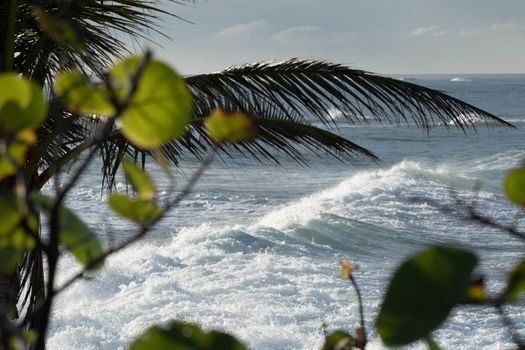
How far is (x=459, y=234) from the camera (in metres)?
15.9

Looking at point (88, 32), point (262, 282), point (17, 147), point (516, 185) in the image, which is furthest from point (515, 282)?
point (262, 282)

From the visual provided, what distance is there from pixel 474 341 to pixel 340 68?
591cm

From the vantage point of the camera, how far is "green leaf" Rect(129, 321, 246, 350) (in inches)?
13.3

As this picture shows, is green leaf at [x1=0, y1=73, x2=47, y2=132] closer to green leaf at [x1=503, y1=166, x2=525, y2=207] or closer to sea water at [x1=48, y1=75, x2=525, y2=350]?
sea water at [x1=48, y1=75, x2=525, y2=350]

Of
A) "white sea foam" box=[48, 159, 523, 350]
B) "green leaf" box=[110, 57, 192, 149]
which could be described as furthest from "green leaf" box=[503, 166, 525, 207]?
"white sea foam" box=[48, 159, 523, 350]

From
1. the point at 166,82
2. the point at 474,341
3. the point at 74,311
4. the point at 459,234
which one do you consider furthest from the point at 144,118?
the point at 459,234

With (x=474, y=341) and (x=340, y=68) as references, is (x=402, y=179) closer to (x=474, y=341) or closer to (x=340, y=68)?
(x=474, y=341)

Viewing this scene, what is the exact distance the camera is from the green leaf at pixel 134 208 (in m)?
0.44

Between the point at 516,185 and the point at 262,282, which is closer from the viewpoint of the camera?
the point at 516,185

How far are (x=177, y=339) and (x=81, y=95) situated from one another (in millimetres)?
157

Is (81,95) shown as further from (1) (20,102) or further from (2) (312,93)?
(2) (312,93)

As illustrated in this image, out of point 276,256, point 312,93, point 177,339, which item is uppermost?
point 177,339

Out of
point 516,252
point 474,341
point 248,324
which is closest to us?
point 474,341

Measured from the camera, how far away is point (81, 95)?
1.42 feet
